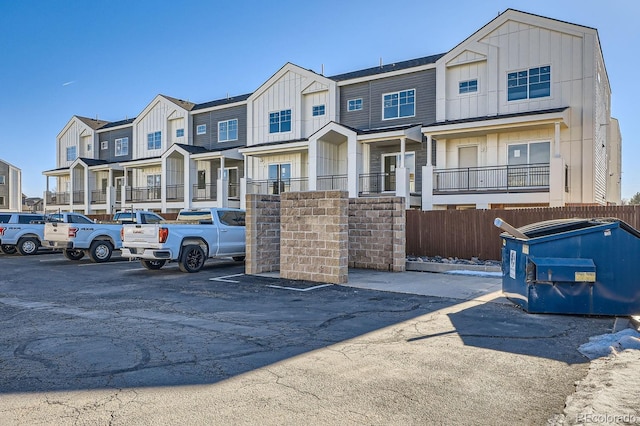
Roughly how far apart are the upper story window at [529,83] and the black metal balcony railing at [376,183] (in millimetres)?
6466

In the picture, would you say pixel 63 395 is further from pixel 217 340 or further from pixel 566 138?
pixel 566 138

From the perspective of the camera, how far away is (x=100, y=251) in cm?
1683

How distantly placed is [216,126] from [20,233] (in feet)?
44.5

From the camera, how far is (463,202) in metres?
19.3

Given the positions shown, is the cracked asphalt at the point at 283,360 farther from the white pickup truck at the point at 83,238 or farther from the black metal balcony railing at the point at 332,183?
the black metal balcony railing at the point at 332,183

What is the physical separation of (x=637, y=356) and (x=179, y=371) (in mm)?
5075

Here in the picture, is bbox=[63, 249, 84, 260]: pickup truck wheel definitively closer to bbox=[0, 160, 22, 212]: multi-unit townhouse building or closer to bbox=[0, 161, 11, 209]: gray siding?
bbox=[0, 160, 22, 212]: multi-unit townhouse building

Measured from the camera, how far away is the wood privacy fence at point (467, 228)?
14047mm

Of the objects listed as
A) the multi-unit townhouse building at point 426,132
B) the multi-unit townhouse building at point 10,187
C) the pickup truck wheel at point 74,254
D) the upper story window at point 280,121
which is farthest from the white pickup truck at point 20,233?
the multi-unit townhouse building at point 10,187

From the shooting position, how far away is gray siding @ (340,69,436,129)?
2206 cm

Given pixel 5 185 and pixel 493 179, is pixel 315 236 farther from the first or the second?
pixel 5 185

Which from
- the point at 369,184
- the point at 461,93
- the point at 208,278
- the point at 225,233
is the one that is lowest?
the point at 208,278

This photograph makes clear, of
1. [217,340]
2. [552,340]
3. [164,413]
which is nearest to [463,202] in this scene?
[552,340]

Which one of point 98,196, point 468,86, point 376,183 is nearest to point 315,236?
point 376,183
